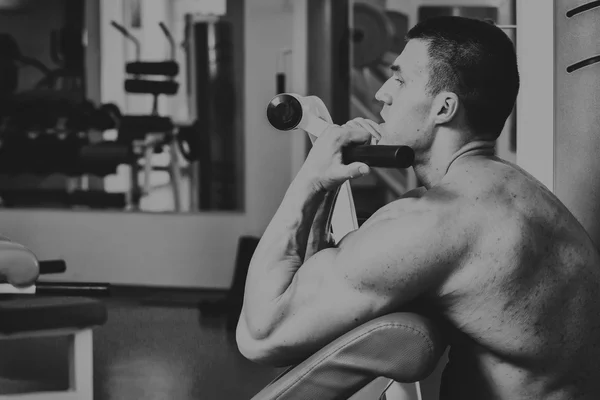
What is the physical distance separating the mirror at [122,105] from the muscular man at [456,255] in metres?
4.76

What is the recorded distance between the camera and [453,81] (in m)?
1.31

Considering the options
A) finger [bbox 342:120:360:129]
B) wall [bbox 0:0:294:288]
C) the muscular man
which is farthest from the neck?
wall [bbox 0:0:294:288]

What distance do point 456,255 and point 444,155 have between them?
224mm

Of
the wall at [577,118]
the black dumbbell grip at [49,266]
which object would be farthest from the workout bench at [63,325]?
the wall at [577,118]

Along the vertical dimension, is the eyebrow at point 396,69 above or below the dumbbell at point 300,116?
above

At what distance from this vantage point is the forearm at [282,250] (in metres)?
1.31

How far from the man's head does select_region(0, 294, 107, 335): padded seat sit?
2041 mm

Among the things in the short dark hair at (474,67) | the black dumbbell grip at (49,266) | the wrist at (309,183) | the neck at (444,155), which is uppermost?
the short dark hair at (474,67)

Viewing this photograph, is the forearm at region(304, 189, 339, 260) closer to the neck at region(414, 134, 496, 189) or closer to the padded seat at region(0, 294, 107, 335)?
the neck at region(414, 134, 496, 189)

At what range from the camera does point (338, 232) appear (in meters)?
1.76

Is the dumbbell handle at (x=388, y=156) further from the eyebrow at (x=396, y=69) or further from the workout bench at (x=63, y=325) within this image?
the workout bench at (x=63, y=325)

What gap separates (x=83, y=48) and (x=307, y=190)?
538 cm

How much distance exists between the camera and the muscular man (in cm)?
118

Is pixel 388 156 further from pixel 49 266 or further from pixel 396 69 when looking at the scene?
pixel 49 266
